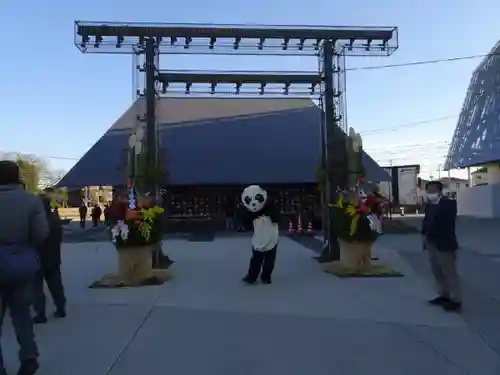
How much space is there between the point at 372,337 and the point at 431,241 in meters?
2.08

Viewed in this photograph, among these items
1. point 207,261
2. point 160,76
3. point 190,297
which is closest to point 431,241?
point 190,297

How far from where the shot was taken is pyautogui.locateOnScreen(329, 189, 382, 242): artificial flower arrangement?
11.1m

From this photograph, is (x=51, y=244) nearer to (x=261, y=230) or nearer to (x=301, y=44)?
(x=261, y=230)

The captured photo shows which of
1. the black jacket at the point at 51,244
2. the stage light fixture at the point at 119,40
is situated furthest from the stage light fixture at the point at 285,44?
the black jacket at the point at 51,244

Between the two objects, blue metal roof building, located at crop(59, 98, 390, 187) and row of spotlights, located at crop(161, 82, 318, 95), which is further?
blue metal roof building, located at crop(59, 98, 390, 187)

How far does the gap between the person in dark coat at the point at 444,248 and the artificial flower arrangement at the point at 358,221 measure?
123 inches

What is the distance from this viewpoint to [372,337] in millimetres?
6348

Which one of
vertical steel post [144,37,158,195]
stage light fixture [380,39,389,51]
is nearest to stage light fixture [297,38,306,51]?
stage light fixture [380,39,389,51]

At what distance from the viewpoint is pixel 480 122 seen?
46.8 m

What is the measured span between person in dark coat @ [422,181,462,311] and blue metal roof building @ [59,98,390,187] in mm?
20408

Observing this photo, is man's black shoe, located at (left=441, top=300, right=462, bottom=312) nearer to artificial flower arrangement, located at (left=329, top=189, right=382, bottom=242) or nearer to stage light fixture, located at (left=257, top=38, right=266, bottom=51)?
artificial flower arrangement, located at (left=329, top=189, right=382, bottom=242)

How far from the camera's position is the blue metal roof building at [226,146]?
29.1 meters

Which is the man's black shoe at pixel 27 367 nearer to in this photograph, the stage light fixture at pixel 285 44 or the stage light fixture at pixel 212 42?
the stage light fixture at pixel 212 42

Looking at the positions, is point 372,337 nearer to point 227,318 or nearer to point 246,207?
point 227,318
